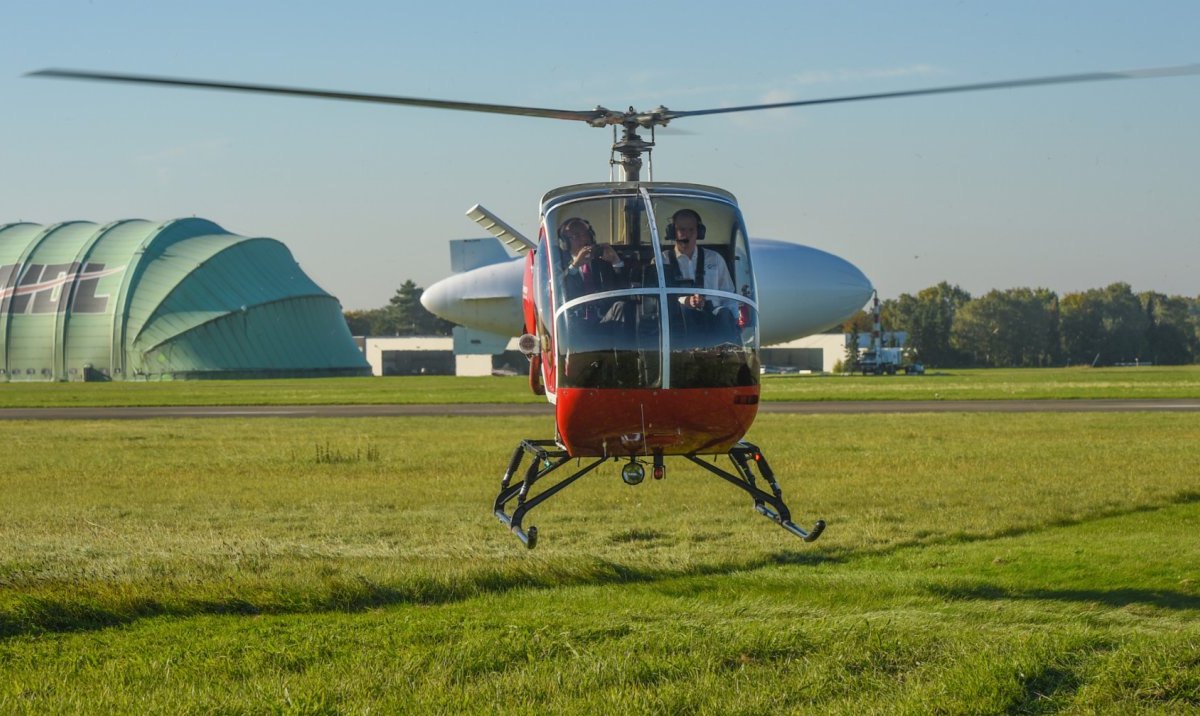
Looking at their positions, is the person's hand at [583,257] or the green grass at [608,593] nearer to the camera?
the green grass at [608,593]

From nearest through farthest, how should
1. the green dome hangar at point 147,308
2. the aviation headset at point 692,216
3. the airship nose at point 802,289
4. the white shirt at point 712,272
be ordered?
the white shirt at point 712,272
the aviation headset at point 692,216
the airship nose at point 802,289
the green dome hangar at point 147,308

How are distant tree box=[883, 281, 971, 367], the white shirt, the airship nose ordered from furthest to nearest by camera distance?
1. distant tree box=[883, 281, 971, 367]
2. the airship nose
3. the white shirt

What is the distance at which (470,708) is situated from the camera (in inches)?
275

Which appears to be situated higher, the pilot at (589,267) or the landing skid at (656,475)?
the pilot at (589,267)

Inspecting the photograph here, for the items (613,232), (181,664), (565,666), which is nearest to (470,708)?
(565,666)

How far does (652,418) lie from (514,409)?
3504 cm

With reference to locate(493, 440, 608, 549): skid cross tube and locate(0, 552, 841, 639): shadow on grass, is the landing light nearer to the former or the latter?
locate(493, 440, 608, 549): skid cross tube

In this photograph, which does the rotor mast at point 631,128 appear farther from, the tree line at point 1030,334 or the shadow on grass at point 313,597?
the tree line at point 1030,334

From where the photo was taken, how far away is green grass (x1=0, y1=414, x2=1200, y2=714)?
729 centimetres

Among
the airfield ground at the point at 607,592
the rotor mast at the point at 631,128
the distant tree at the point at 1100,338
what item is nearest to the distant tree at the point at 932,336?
the distant tree at the point at 1100,338

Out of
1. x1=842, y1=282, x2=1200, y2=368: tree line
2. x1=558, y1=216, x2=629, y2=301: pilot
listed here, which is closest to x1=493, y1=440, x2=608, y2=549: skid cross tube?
x1=558, y1=216, x2=629, y2=301: pilot

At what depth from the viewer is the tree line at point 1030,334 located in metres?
148

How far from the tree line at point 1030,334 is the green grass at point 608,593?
12346 centimetres

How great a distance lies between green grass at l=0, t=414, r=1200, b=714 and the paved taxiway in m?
18.8
